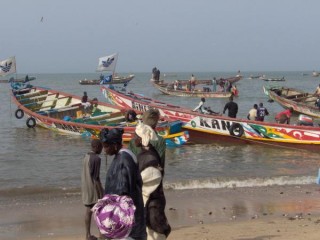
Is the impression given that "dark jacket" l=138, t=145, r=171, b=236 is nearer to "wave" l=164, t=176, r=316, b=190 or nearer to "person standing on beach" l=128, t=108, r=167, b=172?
"person standing on beach" l=128, t=108, r=167, b=172

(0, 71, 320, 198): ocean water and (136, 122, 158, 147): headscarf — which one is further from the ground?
(136, 122, 158, 147): headscarf

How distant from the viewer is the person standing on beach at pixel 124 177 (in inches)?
149

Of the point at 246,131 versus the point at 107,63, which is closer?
the point at 246,131

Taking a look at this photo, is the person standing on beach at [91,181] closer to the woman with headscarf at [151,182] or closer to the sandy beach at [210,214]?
the sandy beach at [210,214]

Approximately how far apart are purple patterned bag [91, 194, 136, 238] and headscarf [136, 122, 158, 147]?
1.14 metres

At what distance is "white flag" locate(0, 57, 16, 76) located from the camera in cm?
3099

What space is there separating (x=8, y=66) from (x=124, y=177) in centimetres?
2969

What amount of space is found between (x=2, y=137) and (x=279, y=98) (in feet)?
48.2

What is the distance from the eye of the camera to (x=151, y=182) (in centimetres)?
439

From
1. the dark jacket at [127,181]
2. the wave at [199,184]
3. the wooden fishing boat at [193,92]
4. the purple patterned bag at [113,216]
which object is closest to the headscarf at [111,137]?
the dark jacket at [127,181]

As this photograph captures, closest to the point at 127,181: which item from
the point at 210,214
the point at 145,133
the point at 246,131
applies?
the point at 145,133

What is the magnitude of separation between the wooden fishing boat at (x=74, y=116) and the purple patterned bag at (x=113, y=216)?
11770 millimetres

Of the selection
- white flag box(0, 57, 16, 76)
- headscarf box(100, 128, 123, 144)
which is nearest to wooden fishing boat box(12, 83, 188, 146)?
white flag box(0, 57, 16, 76)

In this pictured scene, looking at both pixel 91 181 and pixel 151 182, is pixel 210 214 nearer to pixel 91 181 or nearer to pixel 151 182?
pixel 91 181
